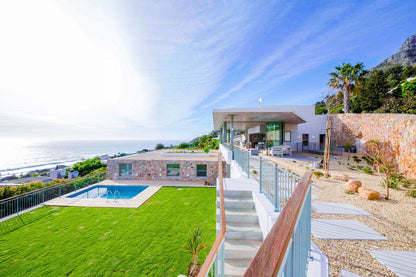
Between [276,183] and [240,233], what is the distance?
5.72ft

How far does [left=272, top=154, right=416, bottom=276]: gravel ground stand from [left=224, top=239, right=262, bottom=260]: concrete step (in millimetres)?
1411

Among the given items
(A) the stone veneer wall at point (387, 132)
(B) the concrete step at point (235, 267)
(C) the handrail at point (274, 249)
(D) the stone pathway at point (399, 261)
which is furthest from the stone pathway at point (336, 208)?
(A) the stone veneer wall at point (387, 132)

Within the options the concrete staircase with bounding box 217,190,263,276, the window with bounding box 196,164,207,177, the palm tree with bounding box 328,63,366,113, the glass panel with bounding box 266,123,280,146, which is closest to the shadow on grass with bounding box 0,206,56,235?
the window with bounding box 196,164,207,177

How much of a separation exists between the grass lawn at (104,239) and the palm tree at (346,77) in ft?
71.7

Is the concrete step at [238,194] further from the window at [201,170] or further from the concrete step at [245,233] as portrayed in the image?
the window at [201,170]

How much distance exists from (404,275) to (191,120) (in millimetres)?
51594

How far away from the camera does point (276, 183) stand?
3547 mm

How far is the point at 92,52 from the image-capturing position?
30.7 ft

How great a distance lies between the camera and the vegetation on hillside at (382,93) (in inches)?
779

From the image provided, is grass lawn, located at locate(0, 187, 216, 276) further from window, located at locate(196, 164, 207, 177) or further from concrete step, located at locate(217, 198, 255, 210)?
window, located at locate(196, 164, 207, 177)

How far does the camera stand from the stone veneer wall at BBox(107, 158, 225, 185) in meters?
15.0

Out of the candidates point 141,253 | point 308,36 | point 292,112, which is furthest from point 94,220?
point 308,36

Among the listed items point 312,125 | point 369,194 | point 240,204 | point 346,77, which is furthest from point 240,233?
point 346,77

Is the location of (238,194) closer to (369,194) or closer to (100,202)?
(369,194)
